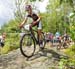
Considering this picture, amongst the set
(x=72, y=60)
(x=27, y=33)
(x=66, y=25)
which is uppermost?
(x=66, y=25)

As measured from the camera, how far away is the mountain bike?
372 inches

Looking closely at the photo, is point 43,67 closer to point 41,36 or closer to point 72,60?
point 41,36

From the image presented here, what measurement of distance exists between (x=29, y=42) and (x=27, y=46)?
0.20 meters

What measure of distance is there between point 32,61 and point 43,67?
813mm

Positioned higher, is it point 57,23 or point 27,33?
point 27,33

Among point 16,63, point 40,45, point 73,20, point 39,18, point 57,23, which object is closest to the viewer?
point 73,20

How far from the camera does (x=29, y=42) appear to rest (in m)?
10.3

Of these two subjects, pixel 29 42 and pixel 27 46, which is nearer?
pixel 29 42

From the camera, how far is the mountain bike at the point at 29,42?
31.0 ft

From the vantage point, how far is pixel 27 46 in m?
10.4

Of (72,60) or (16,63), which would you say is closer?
(72,60)

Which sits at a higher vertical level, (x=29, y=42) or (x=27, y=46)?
(x=29, y=42)

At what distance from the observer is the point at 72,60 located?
4.29 m

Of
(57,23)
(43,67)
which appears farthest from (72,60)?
(57,23)
